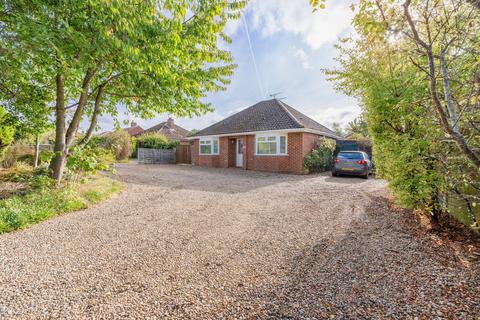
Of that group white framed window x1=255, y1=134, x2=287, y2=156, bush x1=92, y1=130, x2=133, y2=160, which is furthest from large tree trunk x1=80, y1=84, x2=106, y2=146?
bush x1=92, y1=130, x2=133, y2=160

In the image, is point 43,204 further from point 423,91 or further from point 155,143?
point 155,143

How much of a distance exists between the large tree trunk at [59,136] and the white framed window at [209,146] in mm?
10963

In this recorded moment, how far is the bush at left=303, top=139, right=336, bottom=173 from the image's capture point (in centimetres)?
1258

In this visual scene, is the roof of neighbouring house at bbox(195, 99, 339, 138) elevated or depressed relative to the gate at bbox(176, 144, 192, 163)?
elevated

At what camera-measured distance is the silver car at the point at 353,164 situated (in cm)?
1030

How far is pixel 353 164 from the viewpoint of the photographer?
10453mm

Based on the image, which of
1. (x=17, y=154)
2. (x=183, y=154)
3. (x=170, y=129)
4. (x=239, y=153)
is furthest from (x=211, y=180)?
(x=170, y=129)

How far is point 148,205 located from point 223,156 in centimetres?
1076

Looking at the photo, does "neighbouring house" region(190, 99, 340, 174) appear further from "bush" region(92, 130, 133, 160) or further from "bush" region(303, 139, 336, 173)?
"bush" region(92, 130, 133, 160)

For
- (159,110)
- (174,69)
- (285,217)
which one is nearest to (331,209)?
(285,217)

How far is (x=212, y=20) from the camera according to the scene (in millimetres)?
5297

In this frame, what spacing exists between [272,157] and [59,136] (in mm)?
10362

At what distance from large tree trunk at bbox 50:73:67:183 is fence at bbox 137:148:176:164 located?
45.4 feet

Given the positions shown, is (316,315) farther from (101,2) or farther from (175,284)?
(101,2)
